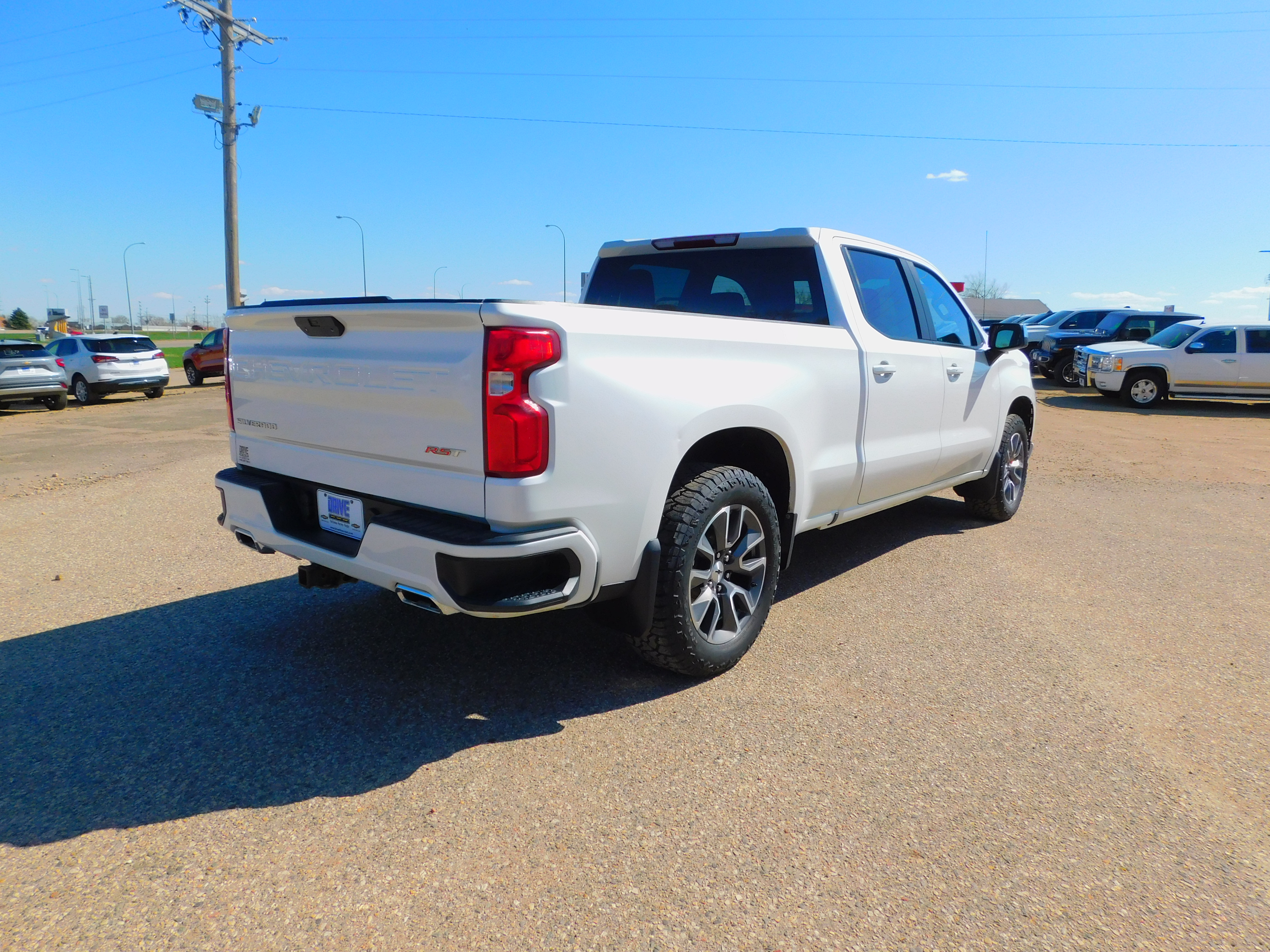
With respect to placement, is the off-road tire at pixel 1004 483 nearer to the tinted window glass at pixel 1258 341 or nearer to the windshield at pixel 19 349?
the tinted window glass at pixel 1258 341

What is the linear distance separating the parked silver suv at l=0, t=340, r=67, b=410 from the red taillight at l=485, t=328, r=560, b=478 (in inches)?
715

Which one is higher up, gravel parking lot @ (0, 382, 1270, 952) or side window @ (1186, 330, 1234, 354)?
side window @ (1186, 330, 1234, 354)

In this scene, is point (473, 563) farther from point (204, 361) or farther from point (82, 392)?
point (204, 361)

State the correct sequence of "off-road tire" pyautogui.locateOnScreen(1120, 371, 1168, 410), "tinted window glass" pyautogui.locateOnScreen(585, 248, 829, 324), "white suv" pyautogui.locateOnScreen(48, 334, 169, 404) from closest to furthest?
"tinted window glass" pyautogui.locateOnScreen(585, 248, 829, 324) < "off-road tire" pyautogui.locateOnScreen(1120, 371, 1168, 410) < "white suv" pyautogui.locateOnScreen(48, 334, 169, 404)

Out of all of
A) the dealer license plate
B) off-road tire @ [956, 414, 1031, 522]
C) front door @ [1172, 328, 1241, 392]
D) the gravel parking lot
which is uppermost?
front door @ [1172, 328, 1241, 392]

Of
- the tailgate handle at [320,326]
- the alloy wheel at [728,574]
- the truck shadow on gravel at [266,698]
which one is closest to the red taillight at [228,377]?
the tailgate handle at [320,326]

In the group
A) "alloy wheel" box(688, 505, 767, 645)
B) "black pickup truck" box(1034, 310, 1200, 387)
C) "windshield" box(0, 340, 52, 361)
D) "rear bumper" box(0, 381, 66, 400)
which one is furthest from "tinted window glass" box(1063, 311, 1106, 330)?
"windshield" box(0, 340, 52, 361)

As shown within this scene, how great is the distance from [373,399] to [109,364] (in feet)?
64.5

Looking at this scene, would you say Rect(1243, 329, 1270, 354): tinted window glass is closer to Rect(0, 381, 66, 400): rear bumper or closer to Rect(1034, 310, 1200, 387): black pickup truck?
Rect(1034, 310, 1200, 387): black pickup truck

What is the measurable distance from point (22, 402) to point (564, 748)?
71.3 ft

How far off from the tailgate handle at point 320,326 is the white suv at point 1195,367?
17982 millimetres

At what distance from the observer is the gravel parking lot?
218 cm

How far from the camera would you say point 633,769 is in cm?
288

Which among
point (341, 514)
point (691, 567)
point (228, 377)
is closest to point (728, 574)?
point (691, 567)
